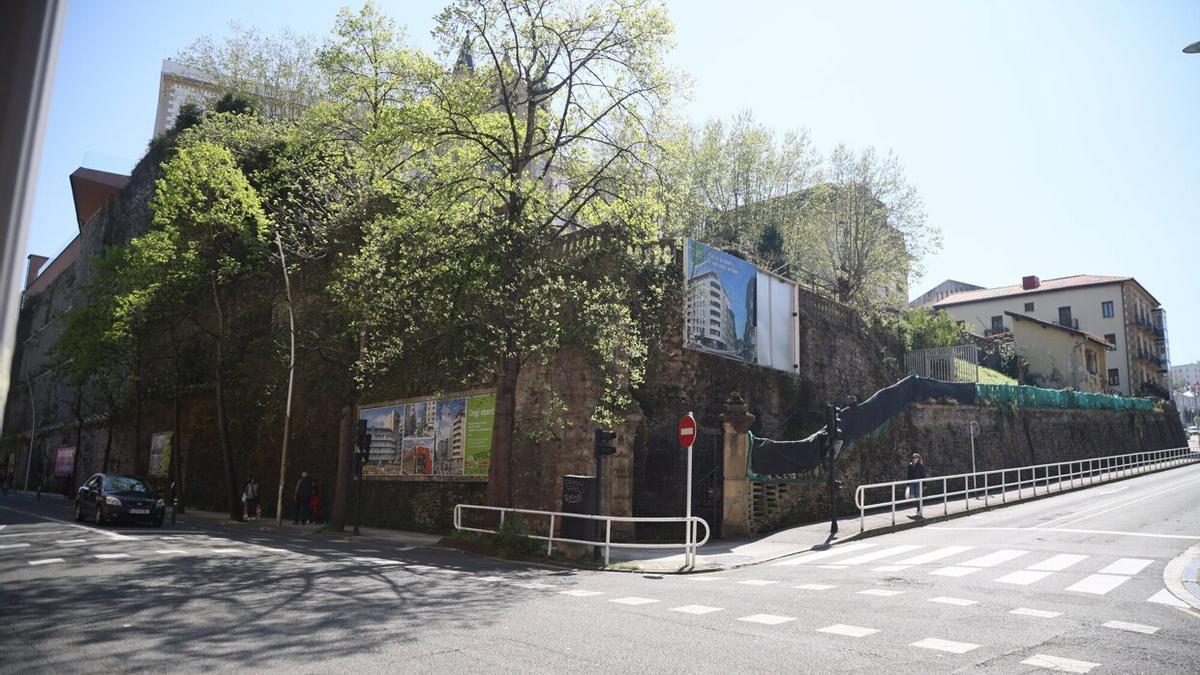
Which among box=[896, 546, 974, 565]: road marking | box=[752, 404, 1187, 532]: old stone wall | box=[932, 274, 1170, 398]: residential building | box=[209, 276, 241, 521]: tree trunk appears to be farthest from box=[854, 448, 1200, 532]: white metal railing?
box=[932, 274, 1170, 398]: residential building

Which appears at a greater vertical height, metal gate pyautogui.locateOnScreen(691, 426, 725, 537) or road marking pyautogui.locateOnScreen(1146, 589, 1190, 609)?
metal gate pyautogui.locateOnScreen(691, 426, 725, 537)

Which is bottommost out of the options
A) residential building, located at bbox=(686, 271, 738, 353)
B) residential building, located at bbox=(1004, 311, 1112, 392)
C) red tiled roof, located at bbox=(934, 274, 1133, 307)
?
residential building, located at bbox=(686, 271, 738, 353)

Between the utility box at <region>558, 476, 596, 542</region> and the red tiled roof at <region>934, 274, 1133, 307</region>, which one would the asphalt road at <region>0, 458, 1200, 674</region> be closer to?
the utility box at <region>558, 476, 596, 542</region>

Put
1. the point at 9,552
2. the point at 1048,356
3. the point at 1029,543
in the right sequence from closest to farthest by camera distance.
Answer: the point at 9,552, the point at 1029,543, the point at 1048,356

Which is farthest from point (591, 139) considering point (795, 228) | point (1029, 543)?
point (795, 228)

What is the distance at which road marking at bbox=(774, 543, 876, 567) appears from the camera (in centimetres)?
1553

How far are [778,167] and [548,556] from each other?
27.8 meters

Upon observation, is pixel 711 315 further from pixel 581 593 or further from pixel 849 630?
pixel 849 630

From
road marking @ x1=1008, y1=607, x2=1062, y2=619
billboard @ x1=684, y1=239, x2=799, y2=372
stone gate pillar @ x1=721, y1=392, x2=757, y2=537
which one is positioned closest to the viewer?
road marking @ x1=1008, y1=607, x2=1062, y2=619

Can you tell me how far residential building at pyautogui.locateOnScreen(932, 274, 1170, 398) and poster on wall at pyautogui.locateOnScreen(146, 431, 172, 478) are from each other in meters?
59.8

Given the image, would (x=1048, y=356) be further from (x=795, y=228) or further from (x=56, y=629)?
(x=56, y=629)

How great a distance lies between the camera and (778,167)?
129 feet

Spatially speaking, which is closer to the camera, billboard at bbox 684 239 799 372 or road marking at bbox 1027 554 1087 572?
road marking at bbox 1027 554 1087 572

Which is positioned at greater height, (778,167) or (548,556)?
(778,167)
